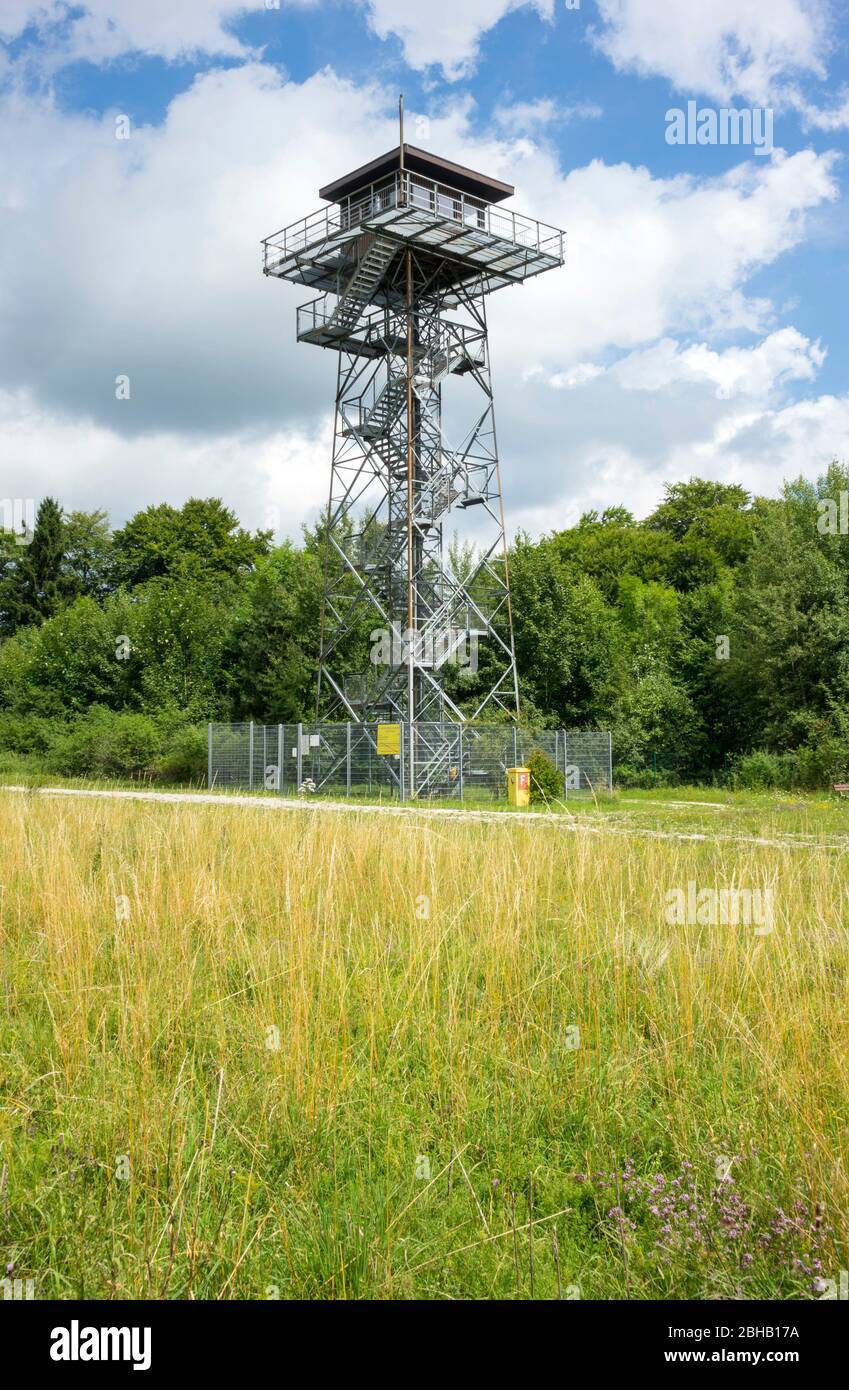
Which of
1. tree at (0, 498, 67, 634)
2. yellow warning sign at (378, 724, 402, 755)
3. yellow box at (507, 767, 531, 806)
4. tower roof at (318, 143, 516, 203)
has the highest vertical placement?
tower roof at (318, 143, 516, 203)

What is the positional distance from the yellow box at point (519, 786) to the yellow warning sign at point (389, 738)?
11.3ft

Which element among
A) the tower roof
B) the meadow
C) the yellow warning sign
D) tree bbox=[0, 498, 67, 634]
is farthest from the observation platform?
tree bbox=[0, 498, 67, 634]

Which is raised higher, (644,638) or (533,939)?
(644,638)

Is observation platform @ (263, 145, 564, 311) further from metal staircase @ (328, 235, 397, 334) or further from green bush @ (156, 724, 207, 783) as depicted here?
green bush @ (156, 724, 207, 783)

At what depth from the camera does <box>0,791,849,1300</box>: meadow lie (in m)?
3.47

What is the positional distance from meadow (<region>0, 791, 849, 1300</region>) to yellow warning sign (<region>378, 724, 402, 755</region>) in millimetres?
23814

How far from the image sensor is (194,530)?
6888 centimetres

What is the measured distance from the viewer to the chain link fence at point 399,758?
103 feet

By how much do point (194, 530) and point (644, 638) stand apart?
2798 centimetres

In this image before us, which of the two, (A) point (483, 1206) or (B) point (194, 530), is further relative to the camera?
(B) point (194, 530)

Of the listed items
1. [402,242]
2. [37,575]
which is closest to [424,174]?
[402,242]

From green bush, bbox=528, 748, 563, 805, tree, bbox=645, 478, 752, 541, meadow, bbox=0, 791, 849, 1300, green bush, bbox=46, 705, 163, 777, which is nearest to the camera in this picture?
meadow, bbox=0, 791, 849, 1300
